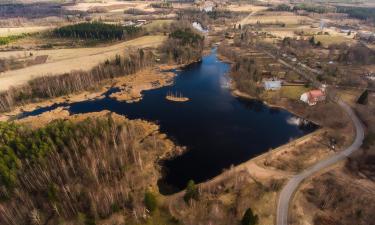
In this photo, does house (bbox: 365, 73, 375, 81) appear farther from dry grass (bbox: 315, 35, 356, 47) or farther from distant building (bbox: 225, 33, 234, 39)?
distant building (bbox: 225, 33, 234, 39)

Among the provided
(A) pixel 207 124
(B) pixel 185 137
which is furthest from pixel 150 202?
(A) pixel 207 124

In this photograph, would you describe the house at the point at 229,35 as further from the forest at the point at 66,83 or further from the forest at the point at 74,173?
the forest at the point at 74,173

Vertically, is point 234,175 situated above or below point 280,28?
below

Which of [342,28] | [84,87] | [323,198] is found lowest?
[323,198]

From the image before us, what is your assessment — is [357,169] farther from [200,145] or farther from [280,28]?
[280,28]

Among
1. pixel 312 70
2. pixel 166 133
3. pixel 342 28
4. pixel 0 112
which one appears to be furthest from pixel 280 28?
pixel 0 112

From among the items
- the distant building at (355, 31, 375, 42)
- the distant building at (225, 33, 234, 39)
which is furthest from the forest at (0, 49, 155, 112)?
the distant building at (355, 31, 375, 42)

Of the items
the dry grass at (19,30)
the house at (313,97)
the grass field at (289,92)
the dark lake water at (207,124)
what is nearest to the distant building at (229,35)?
the dark lake water at (207,124)
